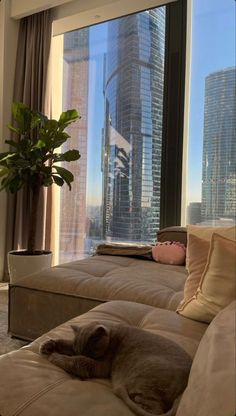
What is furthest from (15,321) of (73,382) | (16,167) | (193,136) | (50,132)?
(193,136)

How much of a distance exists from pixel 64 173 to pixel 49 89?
3.31 feet

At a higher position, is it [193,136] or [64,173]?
[193,136]

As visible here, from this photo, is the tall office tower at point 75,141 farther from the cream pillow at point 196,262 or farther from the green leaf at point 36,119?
the cream pillow at point 196,262

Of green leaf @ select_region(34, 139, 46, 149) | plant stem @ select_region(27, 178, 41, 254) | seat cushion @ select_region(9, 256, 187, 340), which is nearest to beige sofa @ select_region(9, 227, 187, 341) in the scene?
seat cushion @ select_region(9, 256, 187, 340)

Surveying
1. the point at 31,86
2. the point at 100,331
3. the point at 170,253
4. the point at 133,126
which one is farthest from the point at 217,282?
the point at 31,86

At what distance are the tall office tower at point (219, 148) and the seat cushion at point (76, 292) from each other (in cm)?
113

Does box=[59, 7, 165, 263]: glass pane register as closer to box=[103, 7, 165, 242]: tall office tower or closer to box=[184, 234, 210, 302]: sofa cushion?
box=[103, 7, 165, 242]: tall office tower

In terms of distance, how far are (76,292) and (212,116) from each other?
2013mm

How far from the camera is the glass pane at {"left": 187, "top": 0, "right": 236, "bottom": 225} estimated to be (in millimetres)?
3127

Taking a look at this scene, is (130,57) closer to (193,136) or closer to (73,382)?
(193,136)

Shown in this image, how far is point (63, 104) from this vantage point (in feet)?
13.3

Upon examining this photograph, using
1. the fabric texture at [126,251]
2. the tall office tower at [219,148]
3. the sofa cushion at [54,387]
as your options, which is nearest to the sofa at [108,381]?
the sofa cushion at [54,387]

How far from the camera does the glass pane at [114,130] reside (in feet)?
11.6

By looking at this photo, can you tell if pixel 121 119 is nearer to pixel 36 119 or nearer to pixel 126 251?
pixel 36 119
